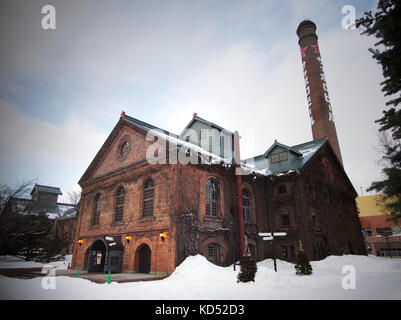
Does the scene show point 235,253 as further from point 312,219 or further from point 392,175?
point 392,175

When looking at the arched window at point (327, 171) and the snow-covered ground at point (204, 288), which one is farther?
the arched window at point (327, 171)

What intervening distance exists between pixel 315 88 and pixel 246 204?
2320cm

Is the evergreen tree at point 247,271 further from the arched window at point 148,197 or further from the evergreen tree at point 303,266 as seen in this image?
the arched window at point 148,197

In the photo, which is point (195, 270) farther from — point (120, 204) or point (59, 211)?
point (59, 211)

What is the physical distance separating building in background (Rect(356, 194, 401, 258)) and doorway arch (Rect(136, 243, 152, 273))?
28.1m

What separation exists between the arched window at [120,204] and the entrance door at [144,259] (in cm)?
358

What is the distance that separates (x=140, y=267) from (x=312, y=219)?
1387 centimetres

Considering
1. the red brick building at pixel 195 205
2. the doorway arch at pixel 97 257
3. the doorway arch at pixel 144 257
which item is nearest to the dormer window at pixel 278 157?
the red brick building at pixel 195 205

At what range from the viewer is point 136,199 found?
16484mm

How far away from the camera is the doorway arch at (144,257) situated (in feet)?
48.6

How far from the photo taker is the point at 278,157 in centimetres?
2273

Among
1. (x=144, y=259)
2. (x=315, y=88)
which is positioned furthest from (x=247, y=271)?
(x=315, y=88)

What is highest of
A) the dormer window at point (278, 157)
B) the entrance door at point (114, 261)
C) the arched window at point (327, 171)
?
the dormer window at point (278, 157)
